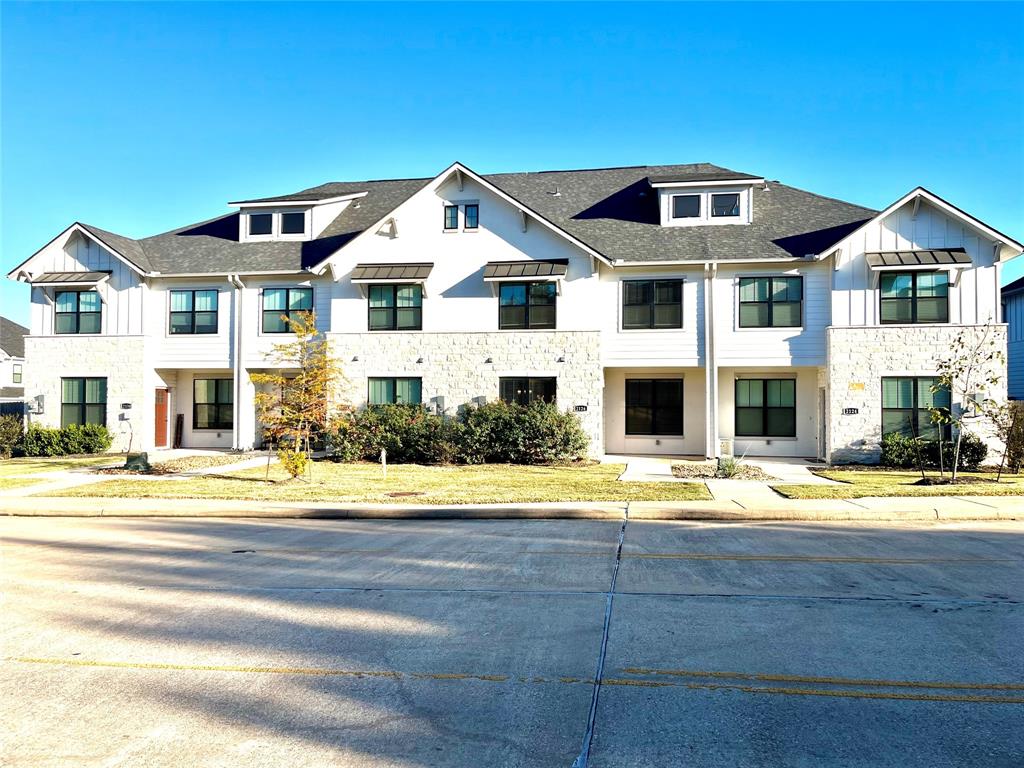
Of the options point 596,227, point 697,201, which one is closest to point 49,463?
point 596,227

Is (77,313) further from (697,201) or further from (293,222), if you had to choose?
(697,201)

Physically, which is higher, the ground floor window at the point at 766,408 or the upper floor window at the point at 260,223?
the upper floor window at the point at 260,223

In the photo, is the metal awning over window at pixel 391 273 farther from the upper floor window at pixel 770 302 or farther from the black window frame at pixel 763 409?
the black window frame at pixel 763 409

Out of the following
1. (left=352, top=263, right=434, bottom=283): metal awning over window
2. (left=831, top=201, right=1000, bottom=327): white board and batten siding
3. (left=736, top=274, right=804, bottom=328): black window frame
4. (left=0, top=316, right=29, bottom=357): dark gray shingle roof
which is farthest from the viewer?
(left=0, top=316, right=29, bottom=357): dark gray shingle roof

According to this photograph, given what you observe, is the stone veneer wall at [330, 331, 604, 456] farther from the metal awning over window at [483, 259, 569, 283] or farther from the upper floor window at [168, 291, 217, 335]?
the upper floor window at [168, 291, 217, 335]

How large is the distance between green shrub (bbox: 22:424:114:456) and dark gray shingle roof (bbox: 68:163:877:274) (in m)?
5.99

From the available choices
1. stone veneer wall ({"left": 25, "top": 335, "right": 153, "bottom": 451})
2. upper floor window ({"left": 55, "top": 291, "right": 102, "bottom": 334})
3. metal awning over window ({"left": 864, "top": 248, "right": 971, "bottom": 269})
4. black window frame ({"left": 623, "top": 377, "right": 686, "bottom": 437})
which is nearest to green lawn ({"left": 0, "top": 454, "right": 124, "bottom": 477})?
stone veneer wall ({"left": 25, "top": 335, "right": 153, "bottom": 451})

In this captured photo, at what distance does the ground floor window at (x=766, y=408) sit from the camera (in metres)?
24.8

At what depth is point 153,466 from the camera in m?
21.1

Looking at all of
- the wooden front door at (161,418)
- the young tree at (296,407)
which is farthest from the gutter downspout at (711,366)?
the wooden front door at (161,418)

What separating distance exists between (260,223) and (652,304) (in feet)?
46.8

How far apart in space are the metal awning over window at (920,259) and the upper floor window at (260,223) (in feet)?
64.7

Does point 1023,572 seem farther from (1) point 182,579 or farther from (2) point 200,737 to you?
(1) point 182,579

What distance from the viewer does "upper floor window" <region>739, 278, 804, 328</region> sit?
23484mm
